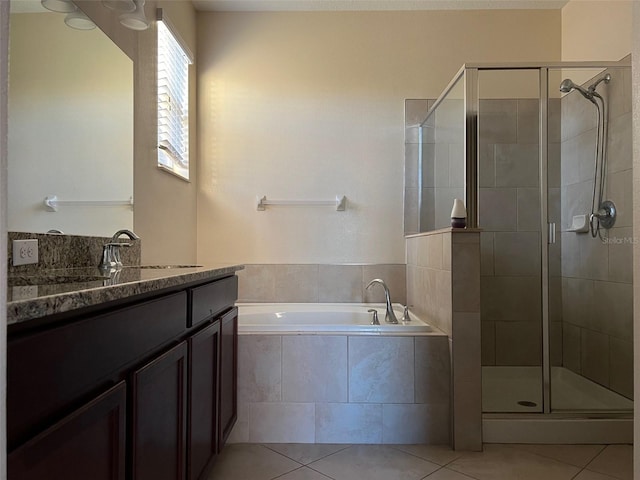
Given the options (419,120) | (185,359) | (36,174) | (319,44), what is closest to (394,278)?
(419,120)

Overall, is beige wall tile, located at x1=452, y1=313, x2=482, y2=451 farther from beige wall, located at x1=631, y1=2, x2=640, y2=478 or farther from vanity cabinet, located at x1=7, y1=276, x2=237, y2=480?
beige wall, located at x1=631, y1=2, x2=640, y2=478

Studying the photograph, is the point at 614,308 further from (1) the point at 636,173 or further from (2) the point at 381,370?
(1) the point at 636,173

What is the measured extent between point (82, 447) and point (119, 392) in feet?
0.43

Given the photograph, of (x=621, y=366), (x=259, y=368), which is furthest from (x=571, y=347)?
(x=259, y=368)

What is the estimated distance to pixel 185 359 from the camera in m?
1.26

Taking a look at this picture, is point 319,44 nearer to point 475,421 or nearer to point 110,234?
point 110,234

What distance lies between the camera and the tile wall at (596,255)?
241 cm

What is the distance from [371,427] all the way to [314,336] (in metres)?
0.53

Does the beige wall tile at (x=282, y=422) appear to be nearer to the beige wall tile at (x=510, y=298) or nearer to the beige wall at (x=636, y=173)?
the beige wall tile at (x=510, y=298)

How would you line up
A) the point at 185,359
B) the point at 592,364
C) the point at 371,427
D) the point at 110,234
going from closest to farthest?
the point at 185,359
the point at 110,234
the point at 371,427
the point at 592,364

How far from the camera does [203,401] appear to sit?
147 cm

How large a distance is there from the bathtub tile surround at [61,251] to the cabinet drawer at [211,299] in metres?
0.46

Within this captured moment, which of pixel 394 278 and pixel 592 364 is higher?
pixel 394 278

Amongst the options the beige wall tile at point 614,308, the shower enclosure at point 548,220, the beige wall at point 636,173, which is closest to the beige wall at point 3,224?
the beige wall at point 636,173
